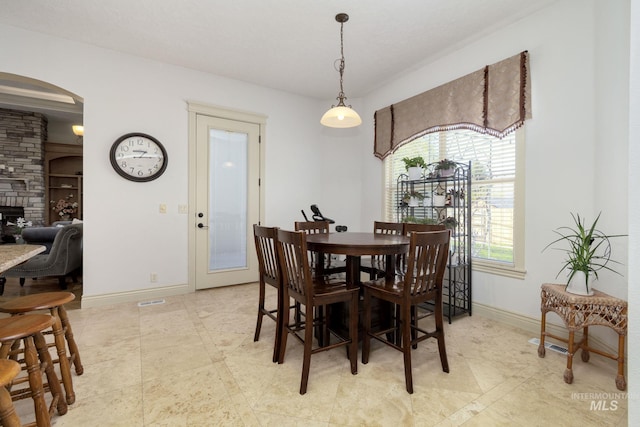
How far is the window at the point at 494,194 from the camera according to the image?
9.14ft

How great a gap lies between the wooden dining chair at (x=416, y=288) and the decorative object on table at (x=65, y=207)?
26.2 ft

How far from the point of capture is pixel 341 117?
270cm

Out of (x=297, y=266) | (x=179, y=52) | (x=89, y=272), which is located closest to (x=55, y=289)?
(x=89, y=272)

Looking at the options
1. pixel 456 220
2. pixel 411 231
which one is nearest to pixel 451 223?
pixel 456 220

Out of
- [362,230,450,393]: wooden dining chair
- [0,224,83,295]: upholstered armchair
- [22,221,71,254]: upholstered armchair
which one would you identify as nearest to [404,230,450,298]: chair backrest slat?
[362,230,450,393]: wooden dining chair

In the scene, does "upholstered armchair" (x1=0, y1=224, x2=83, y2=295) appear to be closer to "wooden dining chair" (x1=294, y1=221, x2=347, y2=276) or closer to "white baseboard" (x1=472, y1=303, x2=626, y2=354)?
"wooden dining chair" (x1=294, y1=221, x2=347, y2=276)

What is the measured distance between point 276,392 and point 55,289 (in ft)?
12.9

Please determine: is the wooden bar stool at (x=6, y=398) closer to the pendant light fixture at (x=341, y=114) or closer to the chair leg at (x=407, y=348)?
the chair leg at (x=407, y=348)

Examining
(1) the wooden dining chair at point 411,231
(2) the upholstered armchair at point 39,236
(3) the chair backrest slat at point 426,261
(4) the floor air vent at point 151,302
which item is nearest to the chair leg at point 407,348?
(3) the chair backrest slat at point 426,261

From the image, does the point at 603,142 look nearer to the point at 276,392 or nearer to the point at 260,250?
the point at 260,250

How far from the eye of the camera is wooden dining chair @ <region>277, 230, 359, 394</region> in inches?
70.9

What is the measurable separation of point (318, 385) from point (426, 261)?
3.36ft

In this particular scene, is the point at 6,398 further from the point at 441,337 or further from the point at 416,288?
the point at 441,337

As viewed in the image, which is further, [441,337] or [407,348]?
[441,337]
